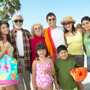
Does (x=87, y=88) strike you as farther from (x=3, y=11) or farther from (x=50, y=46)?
(x=3, y=11)

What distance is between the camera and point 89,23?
329 cm

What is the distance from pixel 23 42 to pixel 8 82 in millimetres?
1292

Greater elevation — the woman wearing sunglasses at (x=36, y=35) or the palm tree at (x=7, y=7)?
the palm tree at (x=7, y=7)

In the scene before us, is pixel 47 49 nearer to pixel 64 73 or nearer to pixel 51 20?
pixel 64 73

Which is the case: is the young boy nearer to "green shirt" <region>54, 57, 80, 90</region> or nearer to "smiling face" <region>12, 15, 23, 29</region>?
"green shirt" <region>54, 57, 80, 90</region>

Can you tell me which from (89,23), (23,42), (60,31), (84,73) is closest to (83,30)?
(89,23)

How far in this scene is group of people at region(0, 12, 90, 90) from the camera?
273 cm

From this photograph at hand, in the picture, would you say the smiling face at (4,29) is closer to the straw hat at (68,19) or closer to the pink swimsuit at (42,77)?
the pink swimsuit at (42,77)

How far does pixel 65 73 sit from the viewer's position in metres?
2.76

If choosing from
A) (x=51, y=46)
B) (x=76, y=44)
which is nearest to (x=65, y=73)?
(x=76, y=44)

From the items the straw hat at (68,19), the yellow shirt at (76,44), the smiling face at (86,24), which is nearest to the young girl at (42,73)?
the yellow shirt at (76,44)

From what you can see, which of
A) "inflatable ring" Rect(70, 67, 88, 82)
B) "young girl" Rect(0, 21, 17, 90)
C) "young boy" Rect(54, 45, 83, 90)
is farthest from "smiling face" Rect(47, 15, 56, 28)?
"inflatable ring" Rect(70, 67, 88, 82)

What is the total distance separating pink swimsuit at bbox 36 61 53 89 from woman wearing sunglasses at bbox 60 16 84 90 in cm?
88

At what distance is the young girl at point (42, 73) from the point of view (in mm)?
2641
